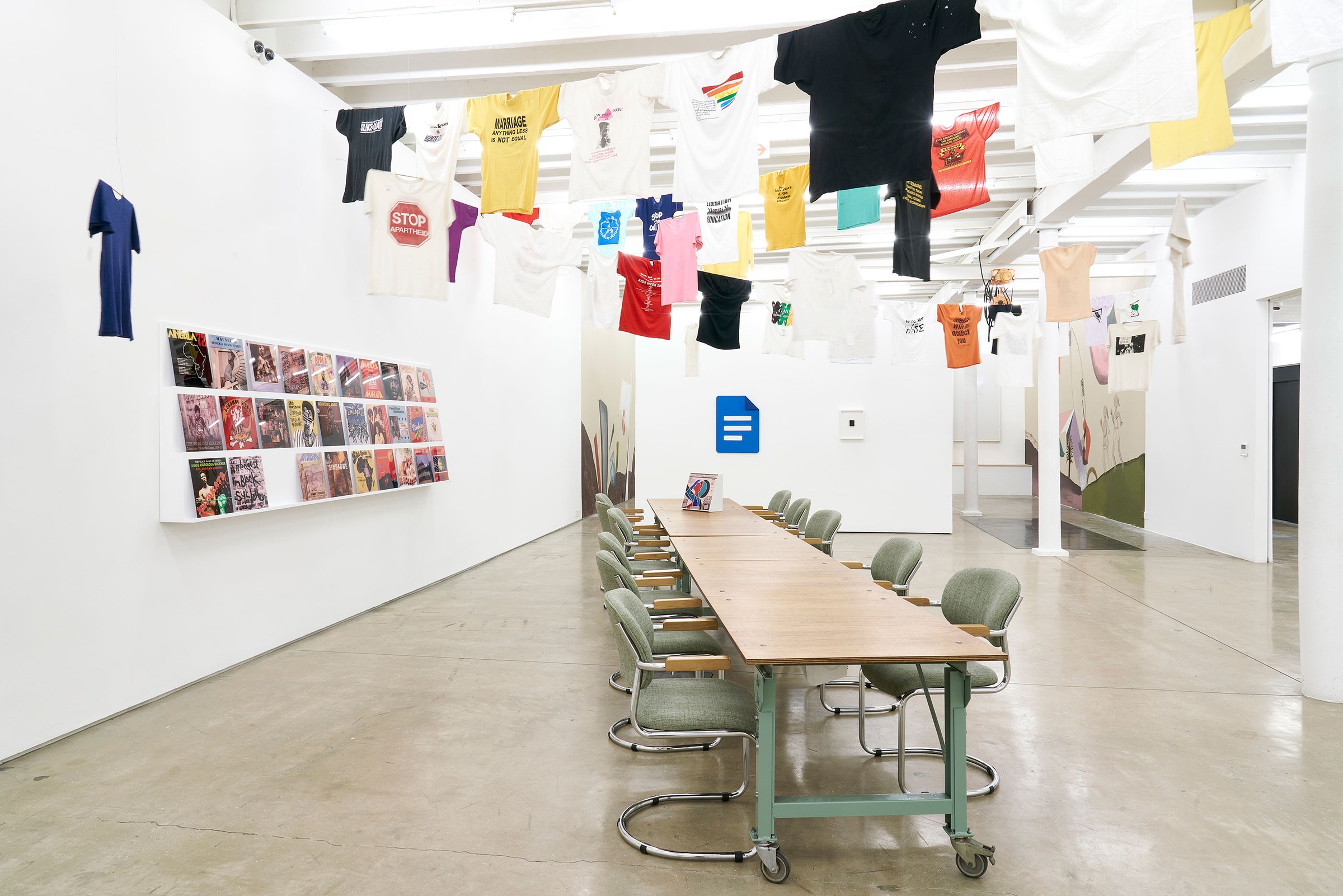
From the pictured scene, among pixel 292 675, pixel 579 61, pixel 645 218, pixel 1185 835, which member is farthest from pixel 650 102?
pixel 1185 835

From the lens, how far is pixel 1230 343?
319 inches

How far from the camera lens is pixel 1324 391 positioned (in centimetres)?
395

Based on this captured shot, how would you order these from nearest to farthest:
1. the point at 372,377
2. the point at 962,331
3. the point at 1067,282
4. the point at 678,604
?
the point at 678,604 → the point at 372,377 → the point at 1067,282 → the point at 962,331

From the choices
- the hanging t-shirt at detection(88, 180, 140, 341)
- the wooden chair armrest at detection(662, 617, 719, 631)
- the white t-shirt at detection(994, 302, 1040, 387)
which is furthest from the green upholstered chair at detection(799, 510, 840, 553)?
the white t-shirt at detection(994, 302, 1040, 387)

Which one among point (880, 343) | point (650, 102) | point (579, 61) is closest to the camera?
point (650, 102)

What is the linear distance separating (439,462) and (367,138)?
2532 millimetres

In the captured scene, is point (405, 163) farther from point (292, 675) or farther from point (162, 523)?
point (292, 675)

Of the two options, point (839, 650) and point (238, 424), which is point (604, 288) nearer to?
point (238, 424)

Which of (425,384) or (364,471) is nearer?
(364,471)

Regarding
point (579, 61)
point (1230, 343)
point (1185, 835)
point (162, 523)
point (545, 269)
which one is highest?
point (579, 61)

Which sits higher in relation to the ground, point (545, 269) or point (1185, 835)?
point (545, 269)

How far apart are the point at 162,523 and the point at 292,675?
1057 mm

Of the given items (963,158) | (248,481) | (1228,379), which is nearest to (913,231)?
(963,158)

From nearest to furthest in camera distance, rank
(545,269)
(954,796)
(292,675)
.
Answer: (954,796)
(292,675)
(545,269)
